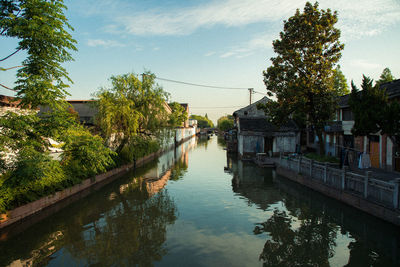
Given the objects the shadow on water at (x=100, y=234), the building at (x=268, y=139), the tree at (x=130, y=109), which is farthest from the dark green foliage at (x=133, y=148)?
the building at (x=268, y=139)

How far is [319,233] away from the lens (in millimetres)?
9703

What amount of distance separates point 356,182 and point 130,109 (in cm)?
1726

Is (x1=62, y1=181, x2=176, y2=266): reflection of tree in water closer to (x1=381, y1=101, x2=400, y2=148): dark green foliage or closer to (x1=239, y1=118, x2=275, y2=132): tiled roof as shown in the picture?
(x1=381, y1=101, x2=400, y2=148): dark green foliage

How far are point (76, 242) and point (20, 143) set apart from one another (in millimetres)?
4578

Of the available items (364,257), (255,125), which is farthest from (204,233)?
(255,125)

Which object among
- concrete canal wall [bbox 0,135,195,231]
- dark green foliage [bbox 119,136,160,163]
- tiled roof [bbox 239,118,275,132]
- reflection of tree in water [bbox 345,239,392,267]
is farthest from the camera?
tiled roof [bbox 239,118,275,132]

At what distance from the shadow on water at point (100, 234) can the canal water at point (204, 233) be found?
3 cm

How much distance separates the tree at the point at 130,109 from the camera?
20.8m

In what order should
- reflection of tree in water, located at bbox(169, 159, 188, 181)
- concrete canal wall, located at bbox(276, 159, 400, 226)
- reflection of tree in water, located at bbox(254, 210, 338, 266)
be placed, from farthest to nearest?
reflection of tree in water, located at bbox(169, 159, 188, 181) → concrete canal wall, located at bbox(276, 159, 400, 226) → reflection of tree in water, located at bbox(254, 210, 338, 266)

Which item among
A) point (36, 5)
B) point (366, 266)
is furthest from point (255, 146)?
point (36, 5)

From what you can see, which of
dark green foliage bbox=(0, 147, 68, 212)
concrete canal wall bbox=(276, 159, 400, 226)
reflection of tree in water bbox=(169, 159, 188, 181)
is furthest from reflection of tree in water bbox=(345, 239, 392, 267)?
reflection of tree in water bbox=(169, 159, 188, 181)

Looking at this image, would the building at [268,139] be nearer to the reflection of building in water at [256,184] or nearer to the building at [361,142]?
the building at [361,142]

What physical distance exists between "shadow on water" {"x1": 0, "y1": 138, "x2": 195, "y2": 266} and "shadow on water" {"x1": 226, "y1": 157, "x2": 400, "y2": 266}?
13.4ft

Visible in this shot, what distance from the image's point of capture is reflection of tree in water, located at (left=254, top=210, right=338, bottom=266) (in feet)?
25.5
